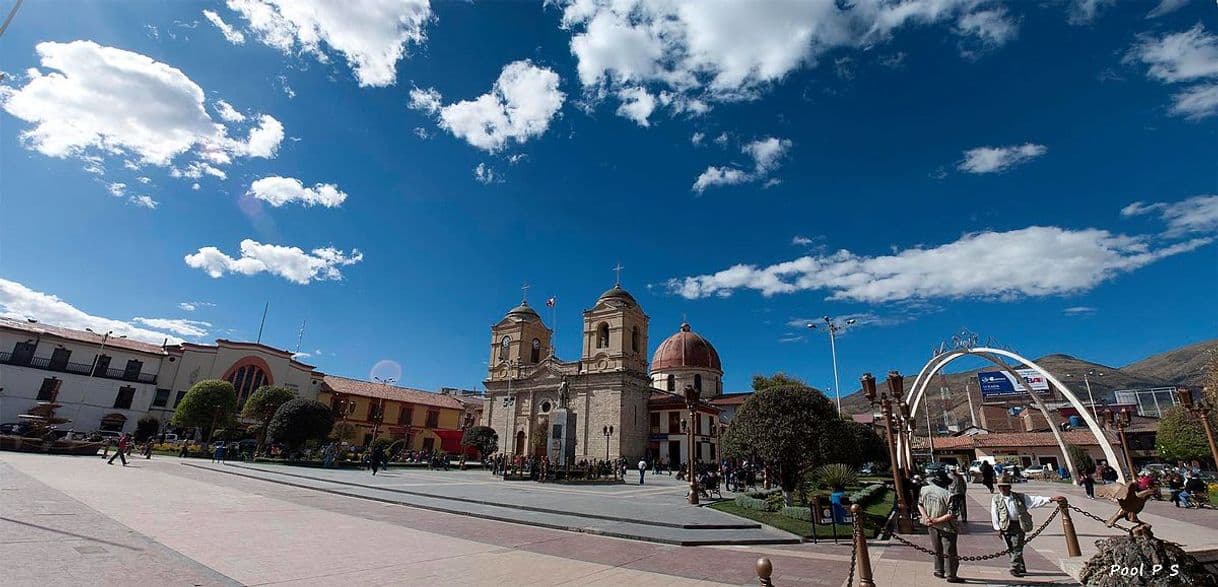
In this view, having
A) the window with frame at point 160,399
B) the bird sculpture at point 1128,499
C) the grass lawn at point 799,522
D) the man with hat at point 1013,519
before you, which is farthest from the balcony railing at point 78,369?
the bird sculpture at point 1128,499

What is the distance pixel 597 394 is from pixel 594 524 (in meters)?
31.9

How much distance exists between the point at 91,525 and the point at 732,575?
34.0ft

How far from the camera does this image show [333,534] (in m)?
9.32

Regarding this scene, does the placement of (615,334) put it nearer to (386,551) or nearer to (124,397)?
(386,551)

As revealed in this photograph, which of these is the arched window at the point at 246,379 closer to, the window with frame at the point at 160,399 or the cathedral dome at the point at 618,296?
the window with frame at the point at 160,399

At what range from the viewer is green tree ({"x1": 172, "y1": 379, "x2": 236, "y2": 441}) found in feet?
124

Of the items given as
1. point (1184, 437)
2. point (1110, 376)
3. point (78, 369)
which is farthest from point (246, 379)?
point (1110, 376)

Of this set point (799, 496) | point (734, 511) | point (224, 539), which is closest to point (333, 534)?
point (224, 539)

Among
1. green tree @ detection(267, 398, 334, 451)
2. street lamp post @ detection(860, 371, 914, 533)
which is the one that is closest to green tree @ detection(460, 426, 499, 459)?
green tree @ detection(267, 398, 334, 451)

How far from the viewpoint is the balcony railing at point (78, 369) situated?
39.9 meters

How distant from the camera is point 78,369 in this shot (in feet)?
141

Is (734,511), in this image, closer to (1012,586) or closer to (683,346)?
(1012,586)

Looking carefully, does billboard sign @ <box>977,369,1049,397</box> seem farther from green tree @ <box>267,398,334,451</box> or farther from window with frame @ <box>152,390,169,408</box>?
window with frame @ <box>152,390,169,408</box>

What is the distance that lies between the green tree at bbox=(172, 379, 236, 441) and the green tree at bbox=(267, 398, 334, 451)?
972 cm
